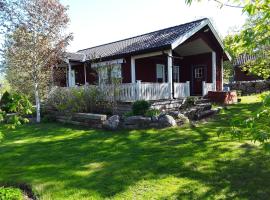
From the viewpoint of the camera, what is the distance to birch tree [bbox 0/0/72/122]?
1188 centimetres

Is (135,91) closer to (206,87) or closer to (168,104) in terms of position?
(168,104)

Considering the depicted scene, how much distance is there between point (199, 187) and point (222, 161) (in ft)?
4.63

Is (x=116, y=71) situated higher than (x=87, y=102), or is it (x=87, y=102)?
(x=116, y=71)

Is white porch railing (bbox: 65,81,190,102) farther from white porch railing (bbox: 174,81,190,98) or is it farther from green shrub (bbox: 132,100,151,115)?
green shrub (bbox: 132,100,151,115)

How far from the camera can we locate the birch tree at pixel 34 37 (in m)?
11.9

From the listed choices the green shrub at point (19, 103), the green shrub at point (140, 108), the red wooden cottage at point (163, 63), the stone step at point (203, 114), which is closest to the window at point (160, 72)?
the red wooden cottage at point (163, 63)

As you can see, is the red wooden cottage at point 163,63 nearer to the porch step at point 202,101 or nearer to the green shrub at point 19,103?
the porch step at point 202,101

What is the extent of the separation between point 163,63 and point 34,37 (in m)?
8.48

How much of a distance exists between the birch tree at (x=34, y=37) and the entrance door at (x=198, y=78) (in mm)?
9021

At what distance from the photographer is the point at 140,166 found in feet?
17.9

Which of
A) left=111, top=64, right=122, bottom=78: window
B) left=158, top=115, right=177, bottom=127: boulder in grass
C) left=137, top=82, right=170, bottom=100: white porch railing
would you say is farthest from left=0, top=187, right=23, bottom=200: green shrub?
left=137, top=82, right=170, bottom=100: white porch railing

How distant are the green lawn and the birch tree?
5.09m

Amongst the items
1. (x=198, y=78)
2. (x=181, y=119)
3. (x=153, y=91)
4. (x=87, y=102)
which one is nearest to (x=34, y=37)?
(x=87, y=102)

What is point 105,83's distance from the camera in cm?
1213
